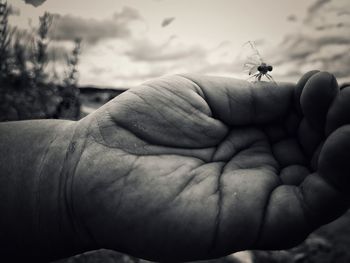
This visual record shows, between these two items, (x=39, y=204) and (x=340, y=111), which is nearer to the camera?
(x=340, y=111)

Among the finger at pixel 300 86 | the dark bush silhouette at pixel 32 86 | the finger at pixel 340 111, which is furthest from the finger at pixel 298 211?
the dark bush silhouette at pixel 32 86

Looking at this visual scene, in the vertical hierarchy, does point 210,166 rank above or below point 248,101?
below

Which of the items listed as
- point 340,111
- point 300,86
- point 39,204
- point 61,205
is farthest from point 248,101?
point 39,204

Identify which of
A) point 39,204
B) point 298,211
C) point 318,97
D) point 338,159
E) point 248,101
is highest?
point 318,97

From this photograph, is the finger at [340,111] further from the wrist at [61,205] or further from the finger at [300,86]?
the wrist at [61,205]

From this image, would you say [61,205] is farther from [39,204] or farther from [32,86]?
[32,86]

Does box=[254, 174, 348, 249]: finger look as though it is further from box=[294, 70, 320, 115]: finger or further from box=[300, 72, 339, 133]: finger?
box=[294, 70, 320, 115]: finger
